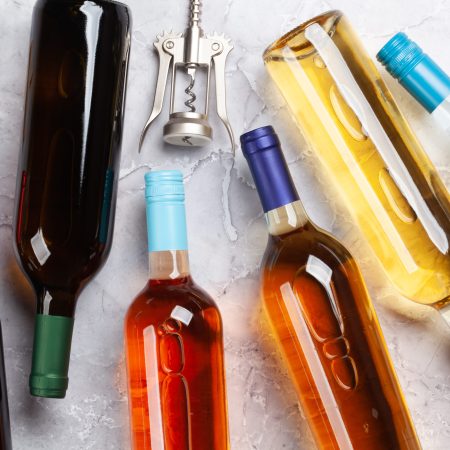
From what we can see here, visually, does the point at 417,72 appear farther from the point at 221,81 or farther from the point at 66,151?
the point at 66,151

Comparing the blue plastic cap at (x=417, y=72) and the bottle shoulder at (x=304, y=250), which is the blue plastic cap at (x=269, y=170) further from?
the blue plastic cap at (x=417, y=72)

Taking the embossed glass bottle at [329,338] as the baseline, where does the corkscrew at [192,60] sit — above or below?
above

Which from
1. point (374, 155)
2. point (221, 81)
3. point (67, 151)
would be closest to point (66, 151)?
point (67, 151)

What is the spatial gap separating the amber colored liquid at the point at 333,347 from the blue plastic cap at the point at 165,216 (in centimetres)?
14

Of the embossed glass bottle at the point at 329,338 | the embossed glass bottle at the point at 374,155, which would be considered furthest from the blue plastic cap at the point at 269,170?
the embossed glass bottle at the point at 374,155

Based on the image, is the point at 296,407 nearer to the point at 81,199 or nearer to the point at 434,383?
the point at 434,383

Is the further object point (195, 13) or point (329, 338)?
point (195, 13)

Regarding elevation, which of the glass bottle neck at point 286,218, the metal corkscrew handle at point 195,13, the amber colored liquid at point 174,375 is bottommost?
the amber colored liquid at point 174,375

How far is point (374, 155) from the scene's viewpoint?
971 millimetres

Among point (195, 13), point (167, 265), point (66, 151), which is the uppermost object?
point (195, 13)

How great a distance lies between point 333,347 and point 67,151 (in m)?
0.41

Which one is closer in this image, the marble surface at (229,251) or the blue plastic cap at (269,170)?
the blue plastic cap at (269,170)

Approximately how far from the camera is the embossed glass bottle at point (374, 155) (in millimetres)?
962

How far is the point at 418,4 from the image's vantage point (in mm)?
1092
